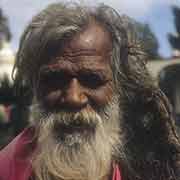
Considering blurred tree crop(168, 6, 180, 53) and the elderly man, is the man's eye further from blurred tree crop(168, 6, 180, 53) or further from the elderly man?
blurred tree crop(168, 6, 180, 53)

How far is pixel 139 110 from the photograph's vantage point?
8.32ft

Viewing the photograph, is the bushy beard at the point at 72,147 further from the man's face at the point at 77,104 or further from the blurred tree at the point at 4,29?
the blurred tree at the point at 4,29

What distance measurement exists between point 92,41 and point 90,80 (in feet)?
0.53

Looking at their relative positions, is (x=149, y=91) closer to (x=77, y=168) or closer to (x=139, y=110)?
(x=139, y=110)

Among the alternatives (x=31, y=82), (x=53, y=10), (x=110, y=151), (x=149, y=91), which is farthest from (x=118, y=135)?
(x=53, y=10)

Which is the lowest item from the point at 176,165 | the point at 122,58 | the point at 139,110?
the point at 176,165

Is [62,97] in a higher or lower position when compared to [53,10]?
lower

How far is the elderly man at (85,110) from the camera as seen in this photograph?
230 centimetres

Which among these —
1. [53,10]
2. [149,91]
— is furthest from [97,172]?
[53,10]

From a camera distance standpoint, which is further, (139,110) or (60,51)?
(139,110)

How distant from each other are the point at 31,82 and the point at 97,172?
1.59ft

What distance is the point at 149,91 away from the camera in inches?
101

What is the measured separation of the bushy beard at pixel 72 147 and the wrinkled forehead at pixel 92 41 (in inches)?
9.7

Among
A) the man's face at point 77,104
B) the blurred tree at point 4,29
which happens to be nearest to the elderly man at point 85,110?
the man's face at point 77,104
